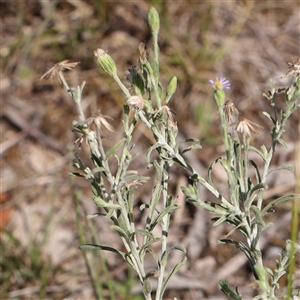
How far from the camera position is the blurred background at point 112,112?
9.62ft

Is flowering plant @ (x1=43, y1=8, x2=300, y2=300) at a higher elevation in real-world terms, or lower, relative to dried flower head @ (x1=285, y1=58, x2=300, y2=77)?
lower

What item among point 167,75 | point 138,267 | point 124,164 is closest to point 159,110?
point 124,164

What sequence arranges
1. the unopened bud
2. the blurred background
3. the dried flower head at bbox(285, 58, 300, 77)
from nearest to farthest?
1. the unopened bud
2. the dried flower head at bbox(285, 58, 300, 77)
3. the blurred background

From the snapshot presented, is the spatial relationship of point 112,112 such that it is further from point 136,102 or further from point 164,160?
point 136,102

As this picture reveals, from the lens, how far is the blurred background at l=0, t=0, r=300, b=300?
2932 millimetres

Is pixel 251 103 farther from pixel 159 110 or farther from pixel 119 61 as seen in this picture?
pixel 159 110

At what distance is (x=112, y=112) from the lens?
3590mm

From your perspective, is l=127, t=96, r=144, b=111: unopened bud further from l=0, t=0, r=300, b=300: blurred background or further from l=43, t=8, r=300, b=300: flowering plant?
l=0, t=0, r=300, b=300: blurred background

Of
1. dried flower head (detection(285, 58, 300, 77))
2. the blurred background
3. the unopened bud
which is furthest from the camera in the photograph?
the blurred background

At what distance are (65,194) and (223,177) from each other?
105cm

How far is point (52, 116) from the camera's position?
3.66 m

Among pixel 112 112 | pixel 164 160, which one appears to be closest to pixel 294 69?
pixel 164 160

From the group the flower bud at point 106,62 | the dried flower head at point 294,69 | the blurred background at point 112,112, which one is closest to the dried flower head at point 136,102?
the flower bud at point 106,62

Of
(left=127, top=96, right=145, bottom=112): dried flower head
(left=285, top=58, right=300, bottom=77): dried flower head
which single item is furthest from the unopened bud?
(left=285, top=58, right=300, bottom=77): dried flower head
